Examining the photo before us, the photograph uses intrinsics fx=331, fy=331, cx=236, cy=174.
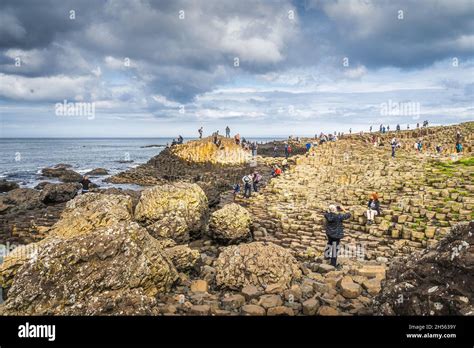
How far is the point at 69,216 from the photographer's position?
1339cm

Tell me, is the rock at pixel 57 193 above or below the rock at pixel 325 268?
above

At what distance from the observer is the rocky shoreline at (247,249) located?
6.38 meters

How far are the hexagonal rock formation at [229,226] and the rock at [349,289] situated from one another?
7.30 m

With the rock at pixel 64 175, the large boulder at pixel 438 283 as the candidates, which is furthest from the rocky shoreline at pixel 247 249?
the rock at pixel 64 175

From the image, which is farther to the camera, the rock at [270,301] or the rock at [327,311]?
the rock at [270,301]

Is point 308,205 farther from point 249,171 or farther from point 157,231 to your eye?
point 249,171

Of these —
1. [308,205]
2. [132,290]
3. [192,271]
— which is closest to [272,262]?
[192,271]

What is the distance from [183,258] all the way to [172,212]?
5.30m

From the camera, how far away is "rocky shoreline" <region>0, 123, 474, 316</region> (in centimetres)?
638

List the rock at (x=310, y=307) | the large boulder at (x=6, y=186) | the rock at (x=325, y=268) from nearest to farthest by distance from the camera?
the rock at (x=310, y=307), the rock at (x=325, y=268), the large boulder at (x=6, y=186)

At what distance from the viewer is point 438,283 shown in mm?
5449

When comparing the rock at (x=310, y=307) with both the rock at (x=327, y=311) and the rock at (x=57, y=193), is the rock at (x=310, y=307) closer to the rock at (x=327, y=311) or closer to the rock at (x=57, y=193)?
the rock at (x=327, y=311)

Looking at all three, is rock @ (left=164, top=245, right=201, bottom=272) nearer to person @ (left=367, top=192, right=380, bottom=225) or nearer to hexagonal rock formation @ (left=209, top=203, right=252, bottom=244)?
hexagonal rock formation @ (left=209, top=203, right=252, bottom=244)
